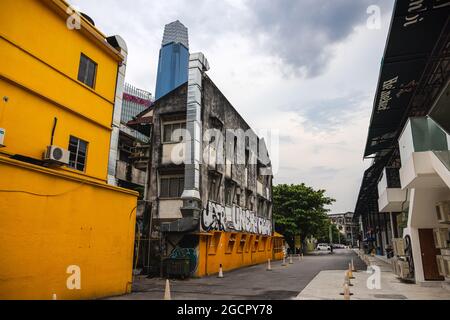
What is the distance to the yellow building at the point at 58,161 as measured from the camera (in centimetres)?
846

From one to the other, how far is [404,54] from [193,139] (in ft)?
37.4

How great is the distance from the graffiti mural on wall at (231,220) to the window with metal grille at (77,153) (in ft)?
26.5

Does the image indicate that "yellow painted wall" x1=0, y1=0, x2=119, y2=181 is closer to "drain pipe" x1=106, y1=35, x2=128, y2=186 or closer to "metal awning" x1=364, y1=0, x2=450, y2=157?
"drain pipe" x1=106, y1=35, x2=128, y2=186

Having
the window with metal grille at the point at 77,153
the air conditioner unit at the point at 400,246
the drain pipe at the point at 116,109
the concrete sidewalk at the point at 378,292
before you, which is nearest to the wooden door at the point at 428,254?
the concrete sidewalk at the point at 378,292

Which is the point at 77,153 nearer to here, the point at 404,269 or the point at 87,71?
the point at 87,71

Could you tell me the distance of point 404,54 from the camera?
13023 millimetres

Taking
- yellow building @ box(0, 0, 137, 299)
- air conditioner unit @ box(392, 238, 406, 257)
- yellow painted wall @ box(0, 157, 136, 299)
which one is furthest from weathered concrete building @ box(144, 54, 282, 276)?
air conditioner unit @ box(392, 238, 406, 257)

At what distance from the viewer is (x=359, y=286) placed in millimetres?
13953

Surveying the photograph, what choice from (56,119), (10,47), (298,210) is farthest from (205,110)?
(298,210)

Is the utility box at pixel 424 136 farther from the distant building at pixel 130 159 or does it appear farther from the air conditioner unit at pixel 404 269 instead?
the distant building at pixel 130 159

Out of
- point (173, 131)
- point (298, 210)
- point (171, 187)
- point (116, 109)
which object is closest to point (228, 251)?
point (171, 187)

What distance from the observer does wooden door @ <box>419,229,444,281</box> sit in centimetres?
1447
